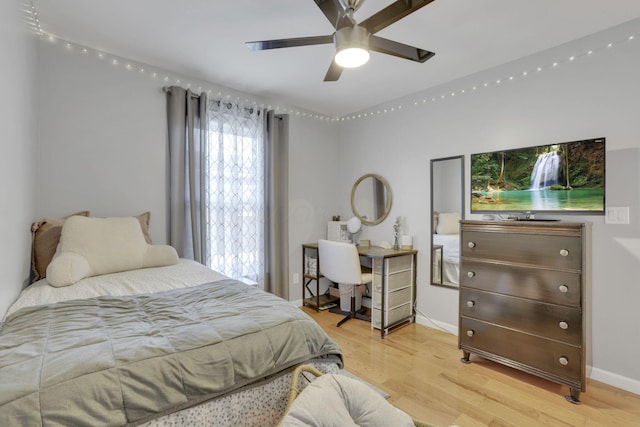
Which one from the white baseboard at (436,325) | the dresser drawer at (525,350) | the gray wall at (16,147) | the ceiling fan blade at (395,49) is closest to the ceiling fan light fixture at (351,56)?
the ceiling fan blade at (395,49)

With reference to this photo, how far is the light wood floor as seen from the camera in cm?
184

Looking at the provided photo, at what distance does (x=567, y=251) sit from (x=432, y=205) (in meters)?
1.31

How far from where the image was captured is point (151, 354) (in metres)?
0.97

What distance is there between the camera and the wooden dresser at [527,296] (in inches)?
78.5

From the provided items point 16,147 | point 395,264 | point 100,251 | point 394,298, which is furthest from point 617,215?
point 16,147

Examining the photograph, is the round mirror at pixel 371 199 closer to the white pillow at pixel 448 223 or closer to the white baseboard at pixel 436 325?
the white pillow at pixel 448 223

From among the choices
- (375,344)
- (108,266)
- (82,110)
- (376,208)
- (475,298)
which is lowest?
(375,344)

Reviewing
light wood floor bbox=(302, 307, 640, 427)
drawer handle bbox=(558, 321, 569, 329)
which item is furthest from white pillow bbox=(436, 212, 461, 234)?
drawer handle bbox=(558, 321, 569, 329)

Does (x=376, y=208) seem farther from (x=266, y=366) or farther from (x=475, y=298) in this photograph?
(x=266, y=366)

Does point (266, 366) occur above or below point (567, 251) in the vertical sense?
below

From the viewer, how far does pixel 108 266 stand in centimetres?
202

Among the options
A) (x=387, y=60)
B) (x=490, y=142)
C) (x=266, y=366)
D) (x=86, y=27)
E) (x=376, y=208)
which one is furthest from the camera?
(x=376, y=208)

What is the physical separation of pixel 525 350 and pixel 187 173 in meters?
3.08

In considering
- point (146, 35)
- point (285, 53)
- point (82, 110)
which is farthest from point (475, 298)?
point (82, 110)
